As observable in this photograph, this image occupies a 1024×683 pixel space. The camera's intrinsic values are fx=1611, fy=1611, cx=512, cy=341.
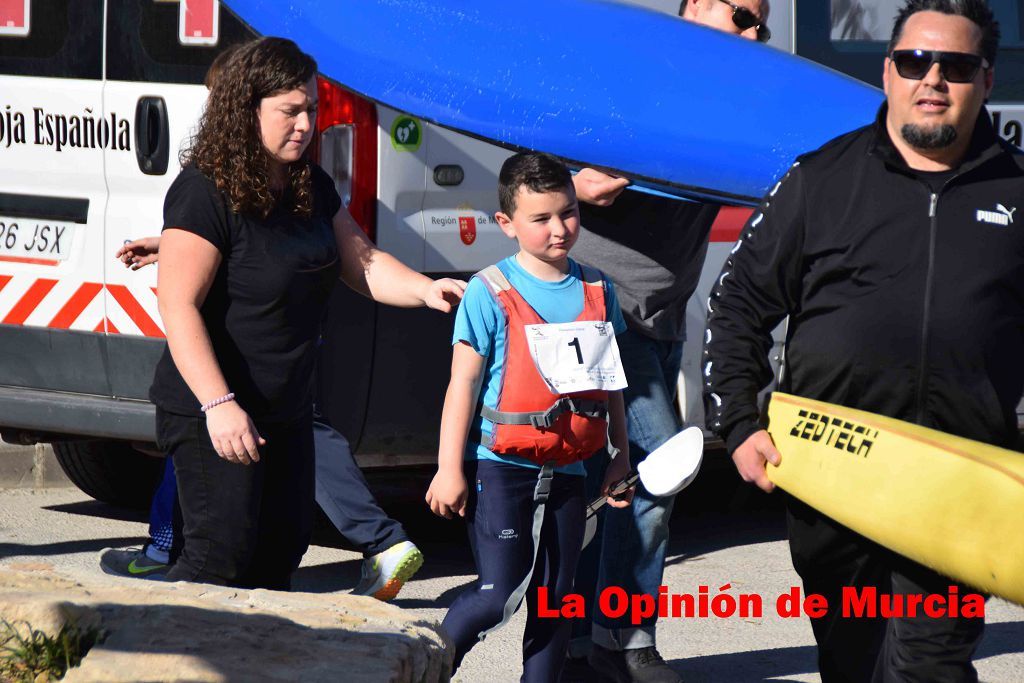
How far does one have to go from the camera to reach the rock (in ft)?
9.95

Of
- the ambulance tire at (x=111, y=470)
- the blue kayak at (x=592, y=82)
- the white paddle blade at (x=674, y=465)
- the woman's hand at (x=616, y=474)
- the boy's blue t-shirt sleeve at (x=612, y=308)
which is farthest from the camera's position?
the ambulance tire at (x=111, y=470)

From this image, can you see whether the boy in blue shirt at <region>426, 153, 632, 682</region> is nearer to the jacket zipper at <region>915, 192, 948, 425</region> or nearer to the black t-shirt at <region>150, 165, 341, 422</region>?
the black t-shirt at <region>150, 165, 341, 422</region>

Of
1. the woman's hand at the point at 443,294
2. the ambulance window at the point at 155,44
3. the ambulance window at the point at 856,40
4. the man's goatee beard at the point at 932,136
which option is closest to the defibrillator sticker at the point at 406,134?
the ambulance window at the point at 155,44

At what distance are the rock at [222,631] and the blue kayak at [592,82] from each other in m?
Result: 1.70

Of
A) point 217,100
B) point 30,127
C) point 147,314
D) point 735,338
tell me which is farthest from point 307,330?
point 30,127

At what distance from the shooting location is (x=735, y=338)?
328cm

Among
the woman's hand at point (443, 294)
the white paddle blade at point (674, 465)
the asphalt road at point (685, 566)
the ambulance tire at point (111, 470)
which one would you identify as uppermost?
the woman's hand at point (443, 294)

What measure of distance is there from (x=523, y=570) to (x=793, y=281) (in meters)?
0.97

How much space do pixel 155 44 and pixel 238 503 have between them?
2093 mm

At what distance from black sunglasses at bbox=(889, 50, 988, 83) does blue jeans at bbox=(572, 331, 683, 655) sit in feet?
4.85

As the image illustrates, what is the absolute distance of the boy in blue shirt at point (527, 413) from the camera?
146 inches

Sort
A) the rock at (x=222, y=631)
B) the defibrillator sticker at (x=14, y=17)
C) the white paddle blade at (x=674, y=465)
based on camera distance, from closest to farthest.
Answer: the rock at (x=222, y=631)
the white paddle blade at (x=674, y=465)
the defibrillator sticker at (x=14, y=17)

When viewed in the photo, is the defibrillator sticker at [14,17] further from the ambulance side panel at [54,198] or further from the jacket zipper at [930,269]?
the jacket zipper at [930,269]

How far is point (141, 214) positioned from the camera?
16.7 ft
